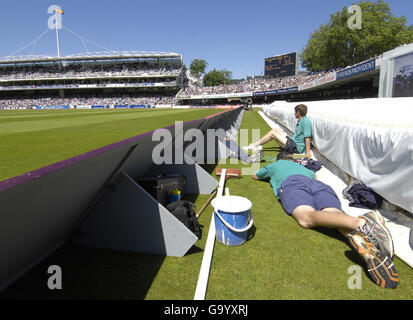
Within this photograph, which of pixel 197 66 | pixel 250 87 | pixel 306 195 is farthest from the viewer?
pixel 197 66

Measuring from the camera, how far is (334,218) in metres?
2.29

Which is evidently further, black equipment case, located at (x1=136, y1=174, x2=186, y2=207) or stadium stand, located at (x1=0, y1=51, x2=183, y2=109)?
stadium stand, located at (x1=0, y1=51, x2=183, y2=109)

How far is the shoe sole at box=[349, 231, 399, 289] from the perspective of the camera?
1.82 m

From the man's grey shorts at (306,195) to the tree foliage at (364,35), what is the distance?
42931 mm

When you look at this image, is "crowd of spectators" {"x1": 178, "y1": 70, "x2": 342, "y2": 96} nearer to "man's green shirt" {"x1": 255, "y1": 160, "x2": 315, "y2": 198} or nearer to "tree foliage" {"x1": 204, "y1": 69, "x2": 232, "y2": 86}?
"tree foliage" {"x1": 204, "y1": 69, "x2": 232, "y2": 86}

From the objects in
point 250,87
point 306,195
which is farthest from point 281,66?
point 306,195

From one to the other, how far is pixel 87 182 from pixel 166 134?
3.22 feet

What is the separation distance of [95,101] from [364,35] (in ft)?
170

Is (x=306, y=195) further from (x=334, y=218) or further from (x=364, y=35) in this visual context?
(x=364, y=35)

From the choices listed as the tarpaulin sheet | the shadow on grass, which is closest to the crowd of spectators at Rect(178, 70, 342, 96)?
the tarpaulin sheet

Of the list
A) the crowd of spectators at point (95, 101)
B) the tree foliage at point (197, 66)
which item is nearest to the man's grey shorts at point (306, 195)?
the crowd of spectators at point (95, 101)

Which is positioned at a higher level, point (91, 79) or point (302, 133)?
point (91, 79)

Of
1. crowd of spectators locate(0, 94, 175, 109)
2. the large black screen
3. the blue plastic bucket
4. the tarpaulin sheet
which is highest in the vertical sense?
the large black screen
